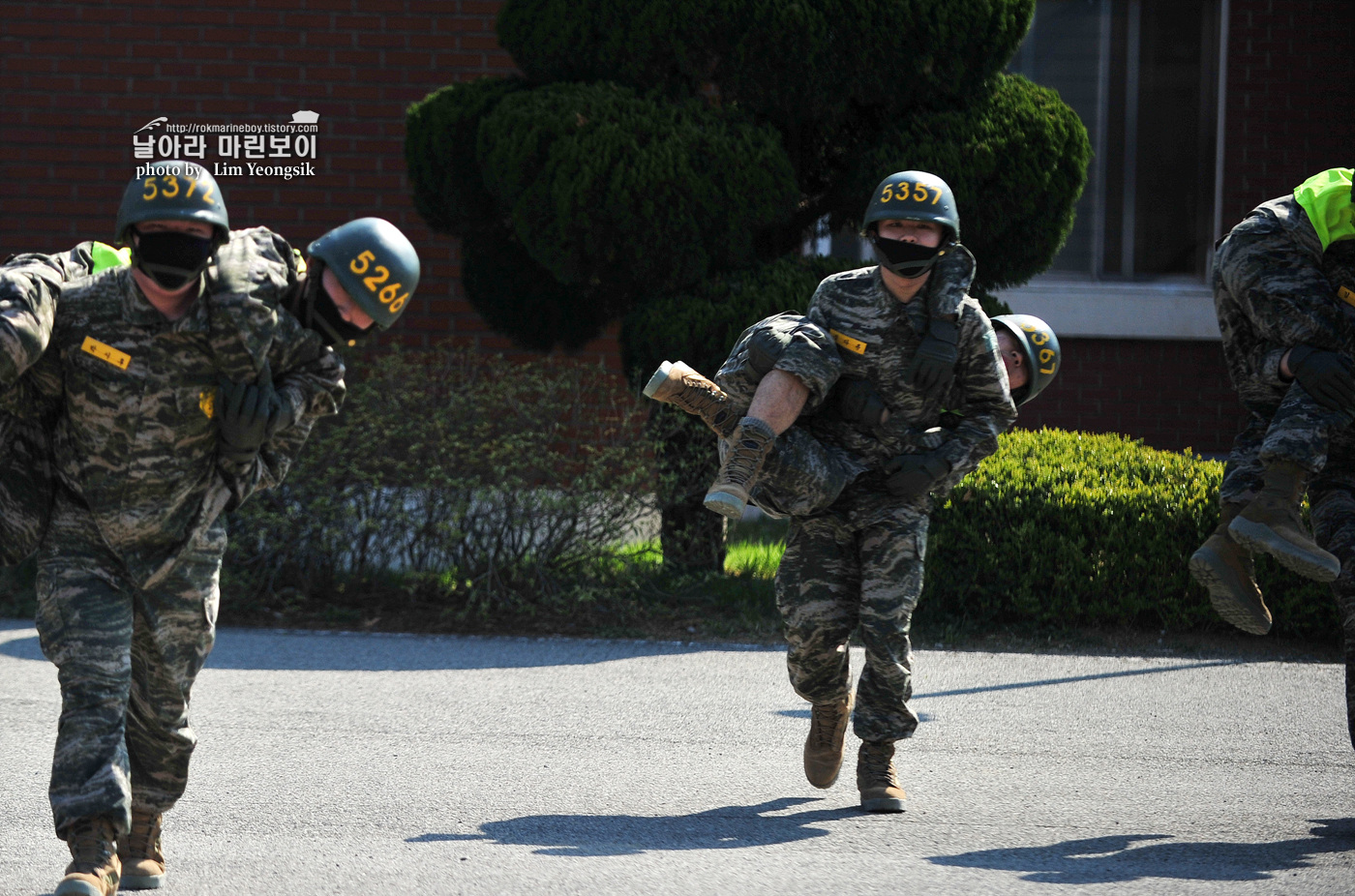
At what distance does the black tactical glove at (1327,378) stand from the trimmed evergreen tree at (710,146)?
3175 millimetres

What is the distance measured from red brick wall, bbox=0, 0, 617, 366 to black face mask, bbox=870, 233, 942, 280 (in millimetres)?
5951

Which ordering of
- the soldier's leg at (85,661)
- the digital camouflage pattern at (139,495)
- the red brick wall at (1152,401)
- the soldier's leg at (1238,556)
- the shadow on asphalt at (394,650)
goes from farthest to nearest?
the red brick wall at (1152,401) < the shadow on asphalt at (394,650) < the soldier's leg at (1238,556) < the digital camouflage pattern at (139,495) < the soldier's leg at (85,661)

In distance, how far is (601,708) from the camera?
595 cm

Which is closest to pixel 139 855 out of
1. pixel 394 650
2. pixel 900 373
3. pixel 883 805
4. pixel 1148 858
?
pixel 883 805

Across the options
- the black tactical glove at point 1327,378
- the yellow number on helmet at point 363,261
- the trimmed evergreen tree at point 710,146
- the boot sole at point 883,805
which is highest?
the trimmed evergreen tree at point 710,146

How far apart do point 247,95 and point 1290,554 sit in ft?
27.8

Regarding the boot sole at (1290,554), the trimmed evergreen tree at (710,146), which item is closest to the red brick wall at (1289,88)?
the trimmed evergreen tree at (710,146)

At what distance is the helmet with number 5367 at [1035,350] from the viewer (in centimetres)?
529

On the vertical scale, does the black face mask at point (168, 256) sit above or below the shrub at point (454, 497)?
above

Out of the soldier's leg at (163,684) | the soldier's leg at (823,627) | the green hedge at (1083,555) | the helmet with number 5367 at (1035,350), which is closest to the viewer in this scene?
the soldier's leg at (163,684)

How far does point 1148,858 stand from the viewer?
4.22 m

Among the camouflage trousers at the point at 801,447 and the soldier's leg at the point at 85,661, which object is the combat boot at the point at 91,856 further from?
the camouflage trousers at the point at 801,447

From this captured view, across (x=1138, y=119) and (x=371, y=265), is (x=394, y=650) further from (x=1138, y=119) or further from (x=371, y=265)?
(x=1138, y=119)

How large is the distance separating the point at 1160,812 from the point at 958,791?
2.19ft
